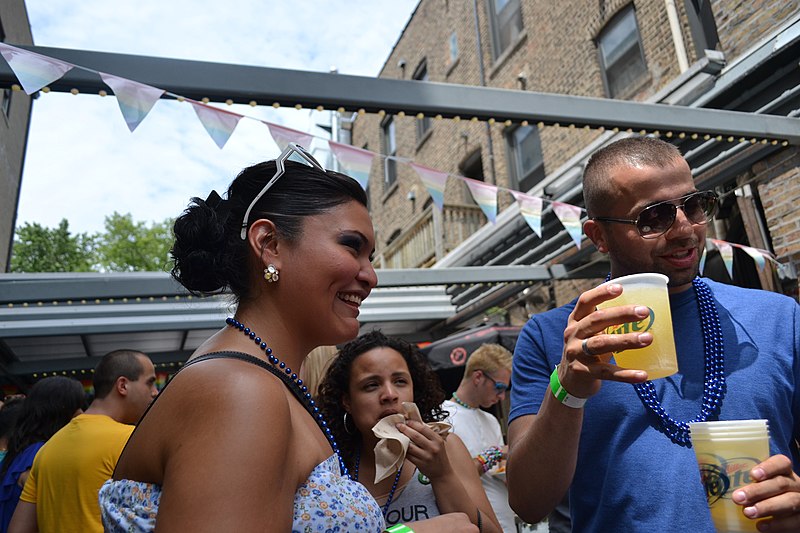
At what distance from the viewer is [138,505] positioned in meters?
1.13

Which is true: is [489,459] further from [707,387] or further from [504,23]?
[504,23]

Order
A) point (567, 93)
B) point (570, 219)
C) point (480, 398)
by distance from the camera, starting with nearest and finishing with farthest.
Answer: point (480, 398)
point (570, 219)
point (567, 93)

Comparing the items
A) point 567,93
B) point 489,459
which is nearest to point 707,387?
point 489,459

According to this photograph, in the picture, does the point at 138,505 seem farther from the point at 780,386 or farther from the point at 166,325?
the point at 166,325

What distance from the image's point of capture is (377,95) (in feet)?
12.0

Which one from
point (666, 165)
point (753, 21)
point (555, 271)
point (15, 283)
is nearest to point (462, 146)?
point (555, 271)

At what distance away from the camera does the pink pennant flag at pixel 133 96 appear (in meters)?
3.14

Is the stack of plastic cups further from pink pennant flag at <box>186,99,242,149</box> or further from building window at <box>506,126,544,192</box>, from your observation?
building window at <box>506,126,544,192</box>

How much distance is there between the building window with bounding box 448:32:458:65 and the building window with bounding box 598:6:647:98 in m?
5.39

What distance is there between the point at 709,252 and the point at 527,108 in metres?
3.53

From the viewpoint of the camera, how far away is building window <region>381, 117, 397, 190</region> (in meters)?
17.9

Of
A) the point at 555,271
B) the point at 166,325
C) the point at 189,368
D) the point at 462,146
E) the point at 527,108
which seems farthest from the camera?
the point at 462,146

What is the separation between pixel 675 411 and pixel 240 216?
1.26m

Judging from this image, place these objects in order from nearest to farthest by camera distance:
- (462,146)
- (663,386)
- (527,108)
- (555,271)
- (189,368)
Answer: (189,368) → (663,386) → (527,108) → (555,271) → (462,146)
